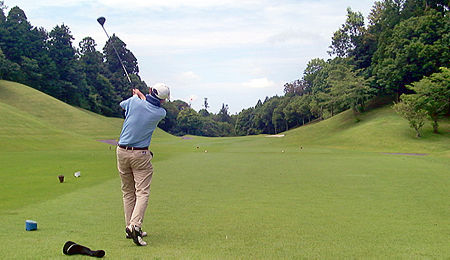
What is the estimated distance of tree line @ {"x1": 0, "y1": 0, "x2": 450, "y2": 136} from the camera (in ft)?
183

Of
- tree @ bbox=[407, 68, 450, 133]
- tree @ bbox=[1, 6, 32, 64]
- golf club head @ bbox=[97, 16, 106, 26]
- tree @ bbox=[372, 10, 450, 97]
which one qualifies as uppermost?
tree @ bbox=[1, 6, 32, 64]

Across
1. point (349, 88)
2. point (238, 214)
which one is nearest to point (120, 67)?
point (349, 88)

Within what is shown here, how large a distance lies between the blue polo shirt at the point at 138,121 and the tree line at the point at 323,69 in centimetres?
4426

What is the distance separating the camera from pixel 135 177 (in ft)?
22.2

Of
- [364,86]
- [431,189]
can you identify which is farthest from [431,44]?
[431,189]

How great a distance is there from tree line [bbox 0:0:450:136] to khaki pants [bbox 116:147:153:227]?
4437cm

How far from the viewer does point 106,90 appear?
380 ft

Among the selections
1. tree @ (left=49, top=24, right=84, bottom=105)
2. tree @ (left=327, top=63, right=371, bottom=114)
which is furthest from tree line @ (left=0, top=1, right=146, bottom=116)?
tree @ (left=327, top=63, right=371, bottom=114)

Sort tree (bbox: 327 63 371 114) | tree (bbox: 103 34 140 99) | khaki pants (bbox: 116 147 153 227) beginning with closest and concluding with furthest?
khaki pants (bbox: 116 147 153 227)
tree (bbox: 327 63 371 114)
tree (bbox: 103 34 140 99)

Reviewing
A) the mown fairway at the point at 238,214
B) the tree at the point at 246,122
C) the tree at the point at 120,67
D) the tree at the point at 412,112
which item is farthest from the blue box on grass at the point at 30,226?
the tree at the point at 246,122

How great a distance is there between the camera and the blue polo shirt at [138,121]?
263 inches

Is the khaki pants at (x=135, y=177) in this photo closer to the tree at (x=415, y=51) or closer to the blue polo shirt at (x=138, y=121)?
the blue polo shirt at (x=138, y=121)

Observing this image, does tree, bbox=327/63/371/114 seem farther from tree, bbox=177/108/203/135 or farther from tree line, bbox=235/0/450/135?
tree, bbox=177/108/203/135

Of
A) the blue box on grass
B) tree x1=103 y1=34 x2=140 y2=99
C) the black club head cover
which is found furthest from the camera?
tree x1=103 y1=34 x2=140 y2=99
